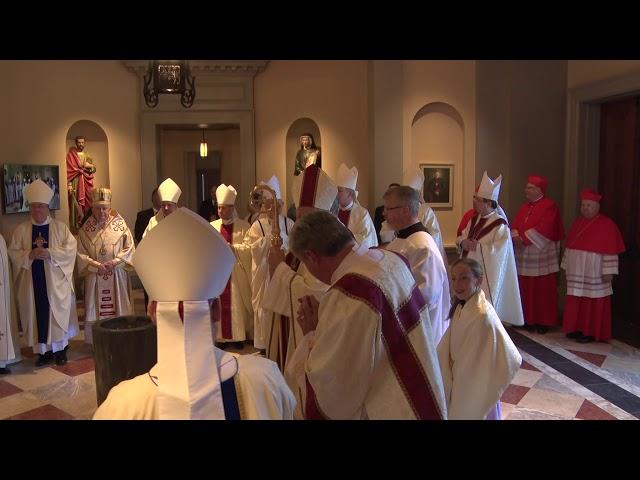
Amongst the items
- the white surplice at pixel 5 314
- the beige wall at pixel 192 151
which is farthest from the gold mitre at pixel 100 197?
the beige wall at pixel 192 151

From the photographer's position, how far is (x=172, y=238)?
5.60 ft

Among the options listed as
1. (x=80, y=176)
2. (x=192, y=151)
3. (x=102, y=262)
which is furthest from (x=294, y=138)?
(x=102, y=262)

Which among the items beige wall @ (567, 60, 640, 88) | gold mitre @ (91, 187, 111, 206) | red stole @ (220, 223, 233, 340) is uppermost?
beige wall @ (567, 60, 640, 88)

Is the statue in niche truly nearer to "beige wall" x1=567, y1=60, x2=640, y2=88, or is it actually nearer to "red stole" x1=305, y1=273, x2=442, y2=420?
"beige wall" x1=567, y1=60, x2=640, y2=88

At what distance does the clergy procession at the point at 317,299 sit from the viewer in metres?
1.68

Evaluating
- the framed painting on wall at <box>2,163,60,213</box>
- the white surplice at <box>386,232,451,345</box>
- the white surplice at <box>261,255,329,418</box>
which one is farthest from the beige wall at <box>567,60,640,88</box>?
the framed painting on wall at <box>2,163,60,213</box>

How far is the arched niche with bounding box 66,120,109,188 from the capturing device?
404 inches

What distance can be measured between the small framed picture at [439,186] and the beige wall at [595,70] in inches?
84.9

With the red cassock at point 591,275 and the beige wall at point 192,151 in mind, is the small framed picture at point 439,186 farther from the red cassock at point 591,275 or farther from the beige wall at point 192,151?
the beige wall at point 192,151

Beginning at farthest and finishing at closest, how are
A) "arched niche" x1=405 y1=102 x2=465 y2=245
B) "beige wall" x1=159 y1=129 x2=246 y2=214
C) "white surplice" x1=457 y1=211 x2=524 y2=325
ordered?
"beige wall" x1=159 y1=129 x2=246 y2=214 < "arched niche" x1=405 y1=102 x2=465 y2=245 < "white surplice" x1=457 y1=211 x2=524 y2=325

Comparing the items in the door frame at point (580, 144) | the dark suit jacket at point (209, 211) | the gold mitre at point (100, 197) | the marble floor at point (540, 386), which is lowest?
the marble floor at point (540, 386)

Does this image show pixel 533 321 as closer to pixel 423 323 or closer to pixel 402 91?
pixel 402 91

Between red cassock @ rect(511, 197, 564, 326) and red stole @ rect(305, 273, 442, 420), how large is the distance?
5.64 metres

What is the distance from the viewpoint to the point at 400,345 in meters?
2.18
